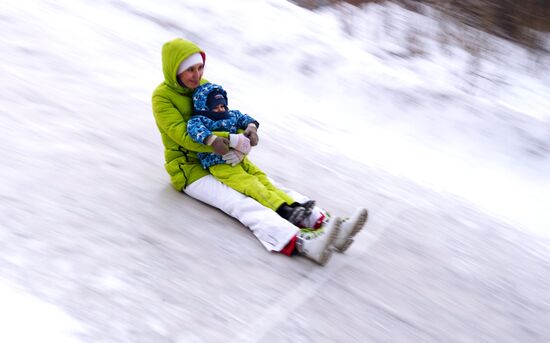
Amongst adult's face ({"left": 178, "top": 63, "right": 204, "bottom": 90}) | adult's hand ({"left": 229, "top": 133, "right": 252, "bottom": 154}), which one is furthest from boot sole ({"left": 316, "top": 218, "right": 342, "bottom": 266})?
adult's face ({"left": 178, "top": 63, "right": 204, "bottom": 90})

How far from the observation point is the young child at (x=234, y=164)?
4.27 m

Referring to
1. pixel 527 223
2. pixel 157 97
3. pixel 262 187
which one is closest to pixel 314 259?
pixel 262 187

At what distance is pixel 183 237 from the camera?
13.7ft

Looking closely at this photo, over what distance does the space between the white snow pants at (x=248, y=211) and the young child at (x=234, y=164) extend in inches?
1.9

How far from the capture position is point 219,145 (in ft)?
13.5

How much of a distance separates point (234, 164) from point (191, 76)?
0.58 m

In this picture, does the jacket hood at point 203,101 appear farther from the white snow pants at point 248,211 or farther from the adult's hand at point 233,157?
the white snow pants at point 248,211

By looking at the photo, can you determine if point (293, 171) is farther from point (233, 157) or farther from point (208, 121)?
point (208, 121)

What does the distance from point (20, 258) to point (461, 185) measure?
3.86 meters

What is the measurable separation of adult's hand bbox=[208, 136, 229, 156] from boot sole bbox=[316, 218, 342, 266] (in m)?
0.76

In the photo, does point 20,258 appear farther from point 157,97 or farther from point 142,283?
point 157,97

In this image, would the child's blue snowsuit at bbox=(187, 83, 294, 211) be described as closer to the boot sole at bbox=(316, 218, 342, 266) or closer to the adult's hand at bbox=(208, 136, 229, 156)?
the adult's hand at bbox=(208, 136, 229, 156)

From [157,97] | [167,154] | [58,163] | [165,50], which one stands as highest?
[165,50]

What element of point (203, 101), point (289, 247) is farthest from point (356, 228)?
point (203, 101)
